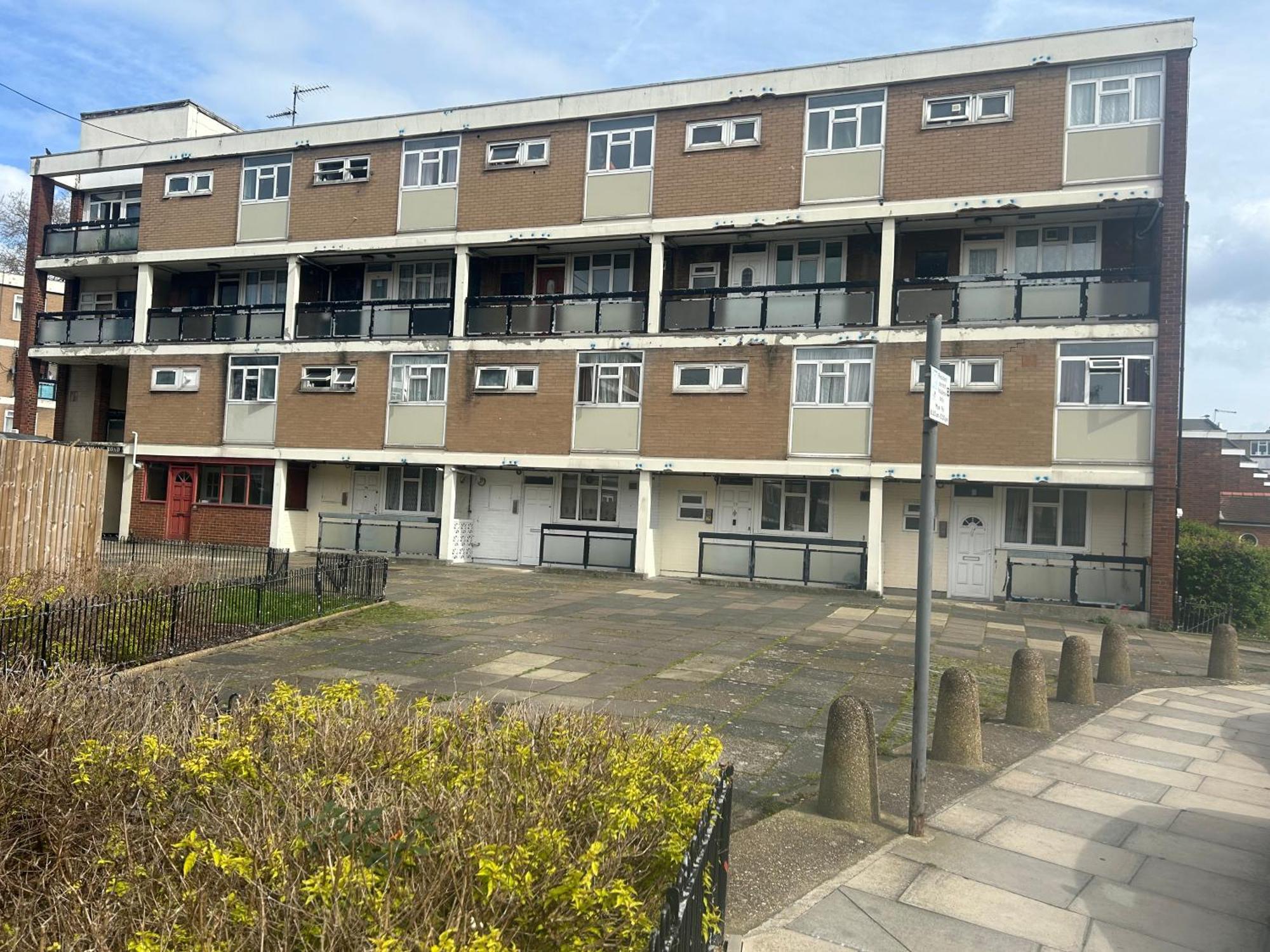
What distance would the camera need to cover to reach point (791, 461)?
19.5 m

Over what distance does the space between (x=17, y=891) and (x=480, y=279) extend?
21490 mm

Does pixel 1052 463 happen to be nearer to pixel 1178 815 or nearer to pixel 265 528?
pixel 1178 815

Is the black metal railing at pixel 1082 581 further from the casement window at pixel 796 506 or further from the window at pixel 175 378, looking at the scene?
the window at pixel 175 378

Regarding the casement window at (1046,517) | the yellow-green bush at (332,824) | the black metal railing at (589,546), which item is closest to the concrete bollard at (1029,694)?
the yellow-green bush at (332,824)

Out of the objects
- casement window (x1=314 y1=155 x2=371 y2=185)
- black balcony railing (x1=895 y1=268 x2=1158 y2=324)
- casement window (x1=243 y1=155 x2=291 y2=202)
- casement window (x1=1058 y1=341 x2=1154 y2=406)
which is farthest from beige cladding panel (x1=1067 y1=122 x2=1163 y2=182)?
casement window (x1=243 y1=155 x2=291 y2=202)

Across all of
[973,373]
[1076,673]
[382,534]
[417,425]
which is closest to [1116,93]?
[973,373]

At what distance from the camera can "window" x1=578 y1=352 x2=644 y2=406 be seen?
20922 mm

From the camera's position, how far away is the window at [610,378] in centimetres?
2092

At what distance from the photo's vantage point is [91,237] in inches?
1080

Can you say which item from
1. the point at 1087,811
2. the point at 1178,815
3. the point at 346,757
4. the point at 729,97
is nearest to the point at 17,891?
the point at 346,757

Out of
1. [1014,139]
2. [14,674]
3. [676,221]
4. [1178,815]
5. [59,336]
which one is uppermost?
[1014,139]

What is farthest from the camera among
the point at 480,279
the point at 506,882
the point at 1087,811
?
the point at 480,279

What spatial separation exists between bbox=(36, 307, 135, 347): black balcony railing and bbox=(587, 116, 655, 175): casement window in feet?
50.1

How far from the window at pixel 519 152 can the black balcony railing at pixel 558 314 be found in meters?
3.35
